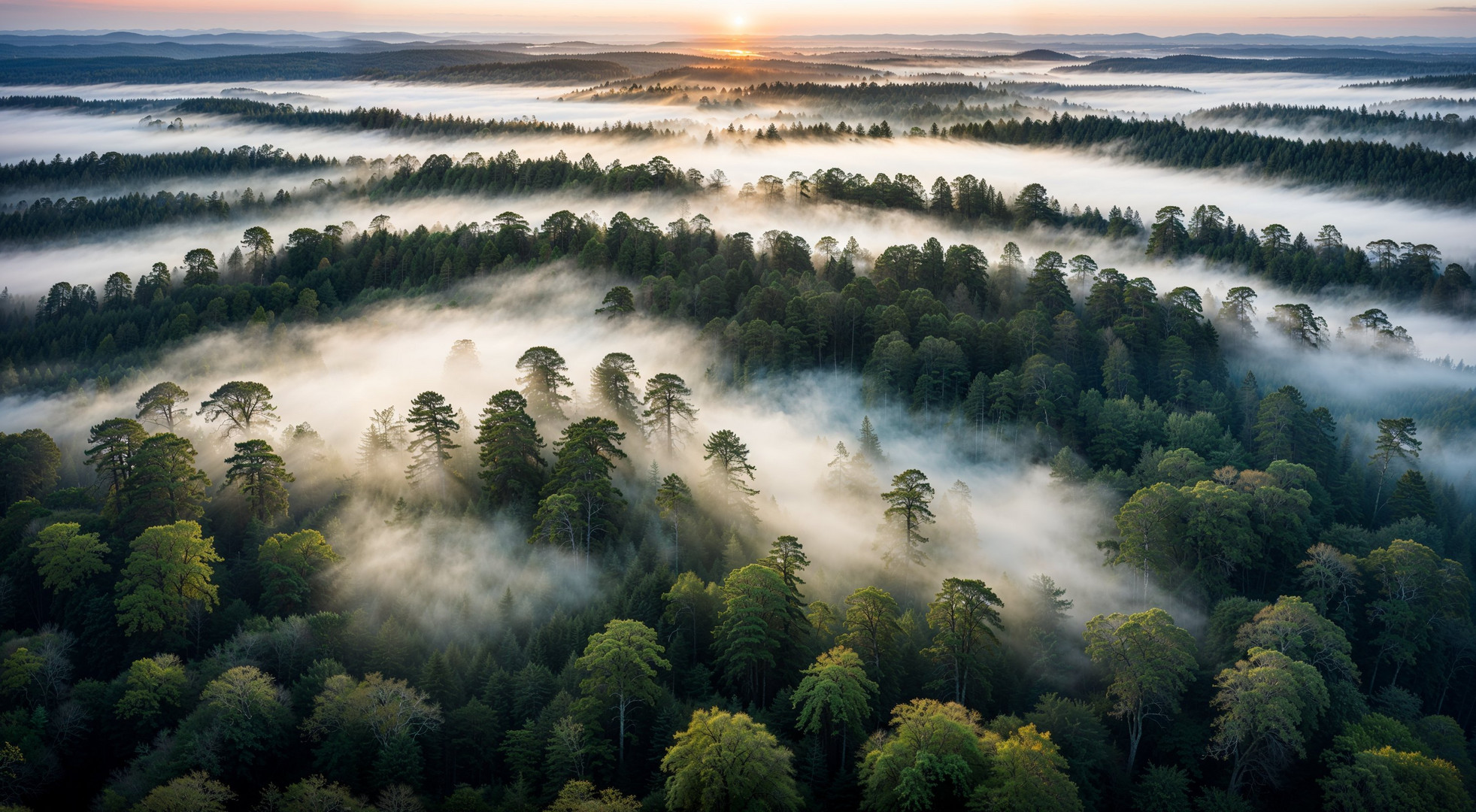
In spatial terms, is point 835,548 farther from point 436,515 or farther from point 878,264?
point 878,264

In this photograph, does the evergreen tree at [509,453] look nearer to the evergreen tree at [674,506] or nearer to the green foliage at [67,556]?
the evergreen tree at [674,506]

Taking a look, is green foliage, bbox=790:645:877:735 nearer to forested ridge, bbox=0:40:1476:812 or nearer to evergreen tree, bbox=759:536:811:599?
forested ridge, bbox=0:40:1476:812

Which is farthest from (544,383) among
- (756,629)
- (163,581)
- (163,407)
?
(756,629)

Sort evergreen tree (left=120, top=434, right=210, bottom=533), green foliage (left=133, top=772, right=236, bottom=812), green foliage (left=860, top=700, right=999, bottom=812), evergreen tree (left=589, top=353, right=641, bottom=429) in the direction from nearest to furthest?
green foliage (left=860, top=700, right=999, bottom=812), green foliage (left=133, top=772, right=236, bottom=812), evergreen tree (left=120, top=434, right=210, bottom=533), evergreen tree (left=589, top=353, right=641, bottom=429)

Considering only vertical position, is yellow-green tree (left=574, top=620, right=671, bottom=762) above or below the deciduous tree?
below

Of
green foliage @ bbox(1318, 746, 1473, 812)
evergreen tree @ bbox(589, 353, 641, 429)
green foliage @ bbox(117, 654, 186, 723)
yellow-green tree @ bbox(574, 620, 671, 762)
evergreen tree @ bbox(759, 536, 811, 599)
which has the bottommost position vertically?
green foliage @ bbox(1318, 746, 1473, 812)

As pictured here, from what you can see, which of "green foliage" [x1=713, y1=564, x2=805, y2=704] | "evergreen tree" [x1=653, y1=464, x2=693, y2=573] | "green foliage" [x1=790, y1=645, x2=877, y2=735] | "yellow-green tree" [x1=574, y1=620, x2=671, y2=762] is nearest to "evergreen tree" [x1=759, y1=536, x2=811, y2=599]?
"green foliage" [x1=713, y1=564, x2=805, y2=704]

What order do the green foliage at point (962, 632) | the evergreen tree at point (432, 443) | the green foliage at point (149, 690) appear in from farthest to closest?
1. the evergreen tree at point (432, 443)
2. the green foliage at point (962, 632)
3. the green foliage at point (149, 690)

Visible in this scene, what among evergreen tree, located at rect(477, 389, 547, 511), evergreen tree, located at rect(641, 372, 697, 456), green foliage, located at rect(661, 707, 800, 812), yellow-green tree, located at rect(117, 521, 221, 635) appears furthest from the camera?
evergreen tree, located at rect(641, 372, 697, 456)

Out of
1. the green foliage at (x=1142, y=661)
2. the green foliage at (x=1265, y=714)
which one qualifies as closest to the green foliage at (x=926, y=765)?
the green foliage at (x=1142, y=661)

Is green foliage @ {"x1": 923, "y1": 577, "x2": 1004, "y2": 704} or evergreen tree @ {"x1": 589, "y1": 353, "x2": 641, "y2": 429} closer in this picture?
green foliage @ {"x1": 923, "y1": 577, "x2": 1004, "y2": 704}
